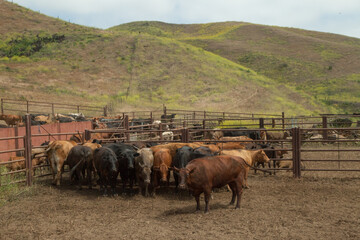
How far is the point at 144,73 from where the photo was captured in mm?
49281

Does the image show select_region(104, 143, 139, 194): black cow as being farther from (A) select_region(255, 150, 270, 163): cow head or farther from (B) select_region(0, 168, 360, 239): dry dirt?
(A) select_region(255, 150, 270, 163): cow head

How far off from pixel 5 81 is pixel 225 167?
3633 centimetres

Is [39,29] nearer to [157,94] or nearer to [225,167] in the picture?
[157,94]

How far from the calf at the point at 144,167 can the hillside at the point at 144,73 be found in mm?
28449

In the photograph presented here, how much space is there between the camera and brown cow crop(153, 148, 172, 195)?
26.6 feet

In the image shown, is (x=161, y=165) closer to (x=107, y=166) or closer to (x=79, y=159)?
(x=107, y=166)

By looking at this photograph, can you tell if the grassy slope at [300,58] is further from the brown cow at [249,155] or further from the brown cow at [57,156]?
the brown cow at [57,156]

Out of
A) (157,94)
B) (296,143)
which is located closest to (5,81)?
(157,94)

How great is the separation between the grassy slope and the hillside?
0.65 ft

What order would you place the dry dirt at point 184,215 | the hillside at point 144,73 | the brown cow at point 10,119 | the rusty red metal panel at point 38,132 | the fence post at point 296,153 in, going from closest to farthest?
the dry dirt at point 184,215 → the fence post at point 296,153 → the rusty red metal panel at point 38,132 → the brown cow at point 10,119 → the hillside at point 144,73

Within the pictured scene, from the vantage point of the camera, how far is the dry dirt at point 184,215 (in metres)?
5.68

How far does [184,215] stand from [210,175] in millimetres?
921

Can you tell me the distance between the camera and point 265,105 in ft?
138

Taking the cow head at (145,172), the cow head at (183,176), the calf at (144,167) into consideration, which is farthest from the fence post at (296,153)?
the cow head at (183,176)
